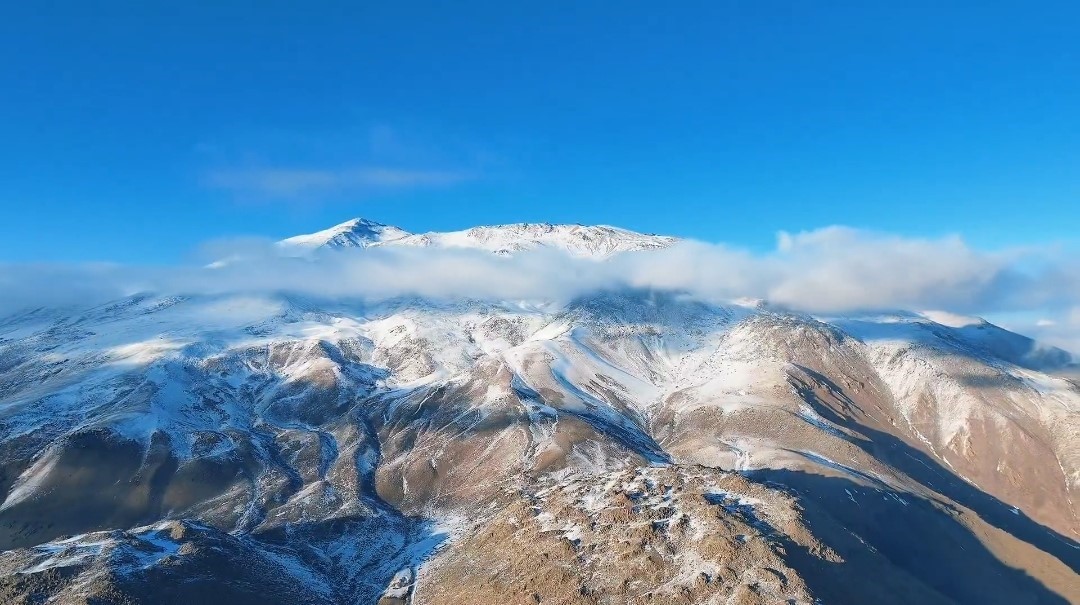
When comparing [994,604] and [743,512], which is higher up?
[743,512]

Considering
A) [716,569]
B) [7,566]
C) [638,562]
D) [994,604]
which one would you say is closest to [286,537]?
[7,566]

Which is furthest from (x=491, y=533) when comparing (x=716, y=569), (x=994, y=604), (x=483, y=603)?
(x=994, y=604)

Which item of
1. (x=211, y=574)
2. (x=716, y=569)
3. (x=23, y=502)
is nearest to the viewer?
(x=716, y=569)

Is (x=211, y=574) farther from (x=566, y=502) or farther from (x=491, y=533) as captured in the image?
(x=566, y=502)

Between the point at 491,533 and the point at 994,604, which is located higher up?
the point at 491,533

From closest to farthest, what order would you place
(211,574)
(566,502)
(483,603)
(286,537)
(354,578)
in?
(483,603) < (211,574) < (566,502) < (354,578) < (286,537)

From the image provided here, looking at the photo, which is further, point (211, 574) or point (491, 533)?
point (491, 533)

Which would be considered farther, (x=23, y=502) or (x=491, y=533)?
→ (x=23, y=502)

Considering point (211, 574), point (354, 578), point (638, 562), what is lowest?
point (354, 578)

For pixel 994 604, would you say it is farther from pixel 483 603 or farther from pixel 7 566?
pixel 7 566
